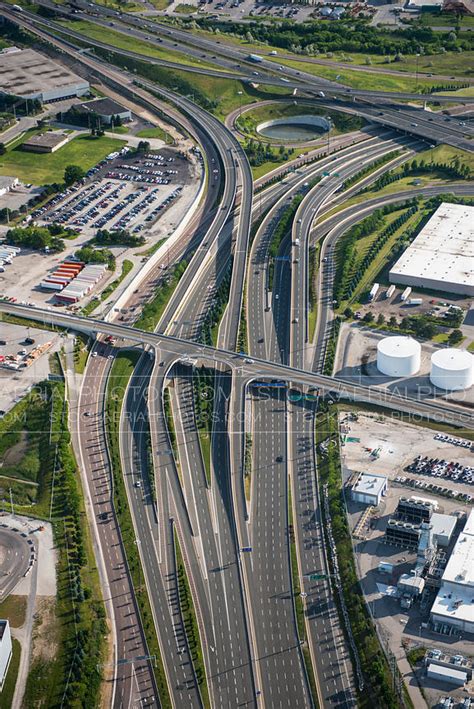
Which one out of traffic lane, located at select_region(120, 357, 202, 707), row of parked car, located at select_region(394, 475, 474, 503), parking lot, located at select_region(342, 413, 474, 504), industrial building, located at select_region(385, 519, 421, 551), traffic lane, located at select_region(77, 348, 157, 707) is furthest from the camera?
parking lot, located at select_region(342, 413, 474, 504)

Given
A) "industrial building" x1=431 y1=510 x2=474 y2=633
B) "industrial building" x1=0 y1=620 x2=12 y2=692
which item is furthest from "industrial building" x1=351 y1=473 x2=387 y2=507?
"industrial building" x1=0 y1=620 x2=12 y2=692

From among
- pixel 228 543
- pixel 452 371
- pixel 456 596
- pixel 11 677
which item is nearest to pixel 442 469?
pixel 452 371

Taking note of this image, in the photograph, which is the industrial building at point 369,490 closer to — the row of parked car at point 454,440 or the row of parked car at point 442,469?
the row of parked car at point 442,469

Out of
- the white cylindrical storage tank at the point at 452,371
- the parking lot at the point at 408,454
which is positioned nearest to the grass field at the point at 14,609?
the parking lot at the point at 408,454

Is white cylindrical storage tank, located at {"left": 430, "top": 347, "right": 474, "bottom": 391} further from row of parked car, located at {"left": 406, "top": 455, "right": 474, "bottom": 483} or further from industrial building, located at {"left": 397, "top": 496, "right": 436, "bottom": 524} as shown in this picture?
industrial building, located at {"left": 397, "top": 496, "right": 436, "bottom": 524}

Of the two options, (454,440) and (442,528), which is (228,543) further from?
(454,440)

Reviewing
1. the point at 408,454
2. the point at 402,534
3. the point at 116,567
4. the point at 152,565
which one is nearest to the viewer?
the point at 402,534
